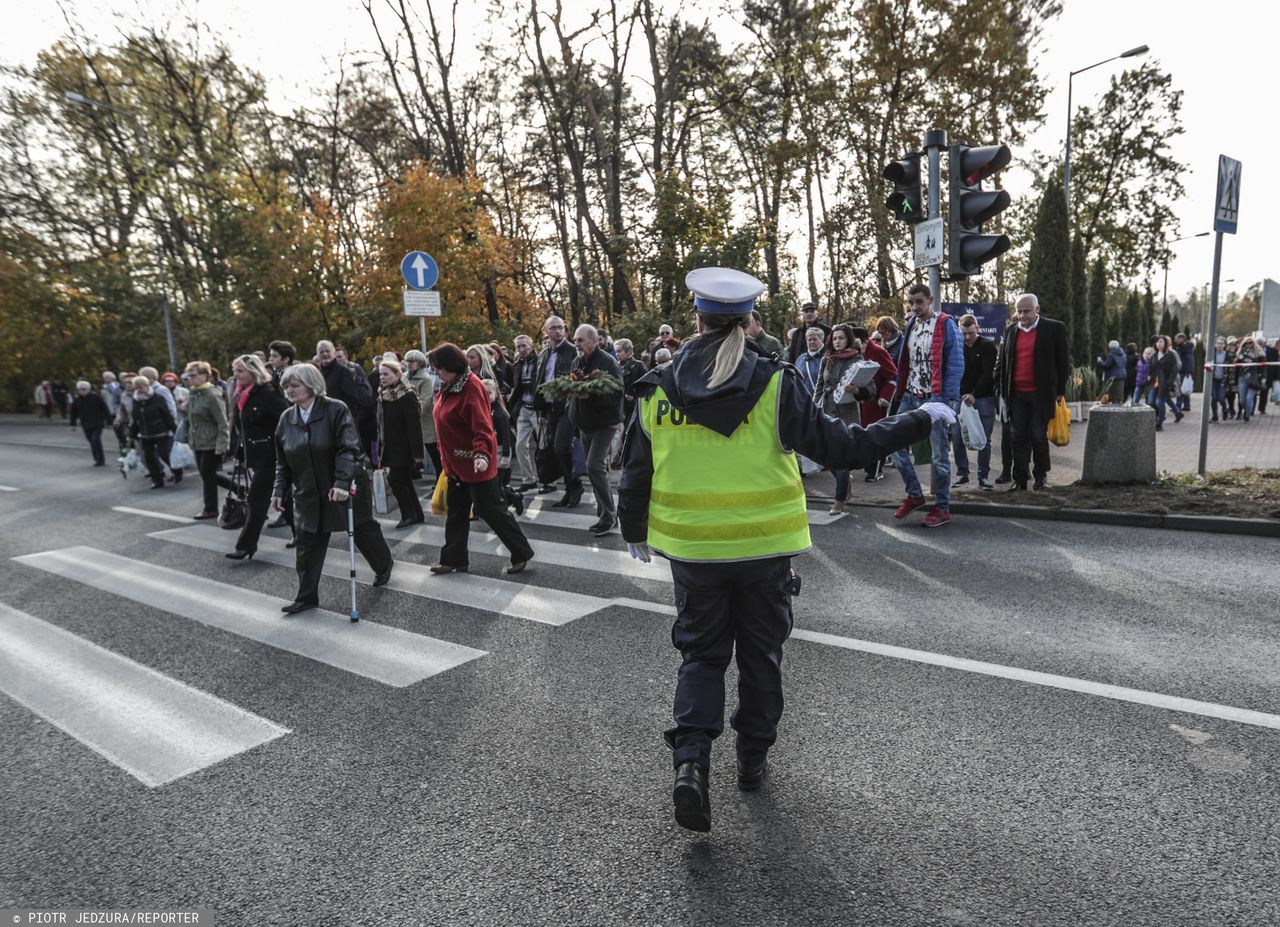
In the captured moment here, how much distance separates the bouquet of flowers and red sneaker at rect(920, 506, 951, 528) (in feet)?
10.2

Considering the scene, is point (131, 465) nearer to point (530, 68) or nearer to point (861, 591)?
point (861, 591)

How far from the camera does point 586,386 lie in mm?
8023

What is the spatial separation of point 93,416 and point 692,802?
19.3 m

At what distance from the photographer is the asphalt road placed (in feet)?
8.52

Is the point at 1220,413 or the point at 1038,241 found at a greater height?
the point at 1038,241

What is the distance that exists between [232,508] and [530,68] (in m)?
20.3

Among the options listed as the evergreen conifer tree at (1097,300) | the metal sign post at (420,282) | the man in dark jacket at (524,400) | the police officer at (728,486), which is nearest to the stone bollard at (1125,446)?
the man in dark jacket at (524,400)

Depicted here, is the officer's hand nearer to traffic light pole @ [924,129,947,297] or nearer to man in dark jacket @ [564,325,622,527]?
man in dark jacket @ [564,325,622,527]

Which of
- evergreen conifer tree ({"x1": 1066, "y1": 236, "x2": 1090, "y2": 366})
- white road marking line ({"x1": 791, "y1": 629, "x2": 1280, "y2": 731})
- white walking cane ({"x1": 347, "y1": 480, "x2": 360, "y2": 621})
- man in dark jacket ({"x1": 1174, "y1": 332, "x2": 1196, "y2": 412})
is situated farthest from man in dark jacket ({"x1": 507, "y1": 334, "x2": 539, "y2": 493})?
man in dark jacket ({"x1": 1174, "y1": 332, "x2": 1196, "y2": 412})

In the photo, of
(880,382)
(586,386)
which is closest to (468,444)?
(586,386)

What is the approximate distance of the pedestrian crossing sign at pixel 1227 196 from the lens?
351 inches

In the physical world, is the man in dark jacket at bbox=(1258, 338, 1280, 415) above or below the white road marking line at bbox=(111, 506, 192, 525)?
above

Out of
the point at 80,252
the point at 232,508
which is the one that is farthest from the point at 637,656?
the point at 80,252

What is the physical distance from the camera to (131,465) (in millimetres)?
14805
